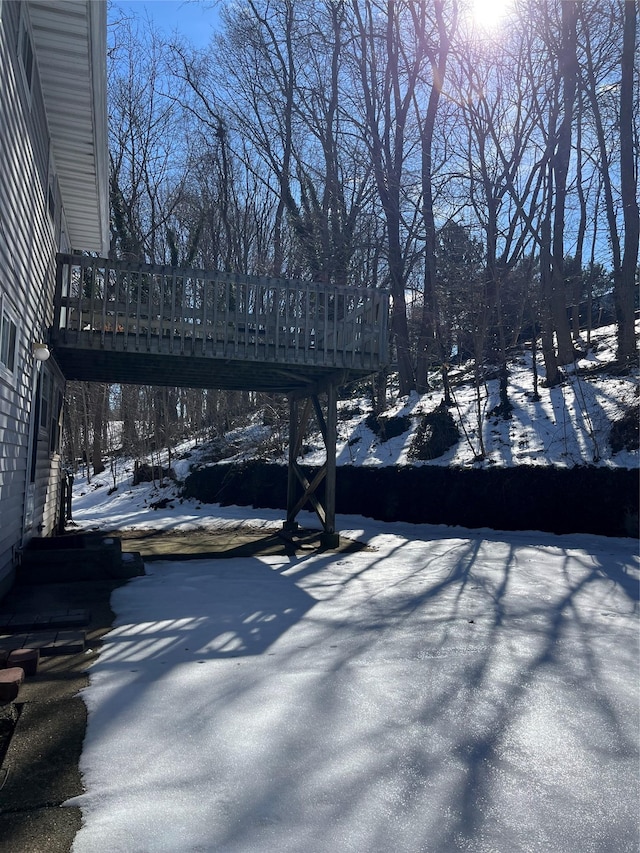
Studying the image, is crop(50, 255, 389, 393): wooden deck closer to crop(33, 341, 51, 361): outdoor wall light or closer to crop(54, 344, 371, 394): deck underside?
crop(54, 344, 371, 394): deck underside

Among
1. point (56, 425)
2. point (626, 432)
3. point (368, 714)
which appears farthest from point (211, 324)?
point (626, 432)

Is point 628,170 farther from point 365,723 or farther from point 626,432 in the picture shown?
point 365,723

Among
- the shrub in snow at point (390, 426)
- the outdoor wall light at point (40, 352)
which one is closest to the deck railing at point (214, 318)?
the outdoor wall light at point (40, 352)

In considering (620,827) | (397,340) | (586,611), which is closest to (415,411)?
(397,340)

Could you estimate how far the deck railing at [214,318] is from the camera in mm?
9406

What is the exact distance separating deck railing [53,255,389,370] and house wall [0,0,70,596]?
542 millimetres

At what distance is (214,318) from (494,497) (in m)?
6.05

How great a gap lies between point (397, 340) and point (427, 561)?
11.1 metres

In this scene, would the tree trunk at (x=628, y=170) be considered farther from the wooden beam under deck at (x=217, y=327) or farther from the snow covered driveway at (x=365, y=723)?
the snow covered driveway at (x=365, y=723)

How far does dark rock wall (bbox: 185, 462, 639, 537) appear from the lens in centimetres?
1096

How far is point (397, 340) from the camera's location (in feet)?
64.3

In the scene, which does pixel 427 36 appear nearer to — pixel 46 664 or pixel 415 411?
pixel 415 411

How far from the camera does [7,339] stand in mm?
6281

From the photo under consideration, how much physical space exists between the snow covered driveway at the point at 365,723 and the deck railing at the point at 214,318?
148 inches
